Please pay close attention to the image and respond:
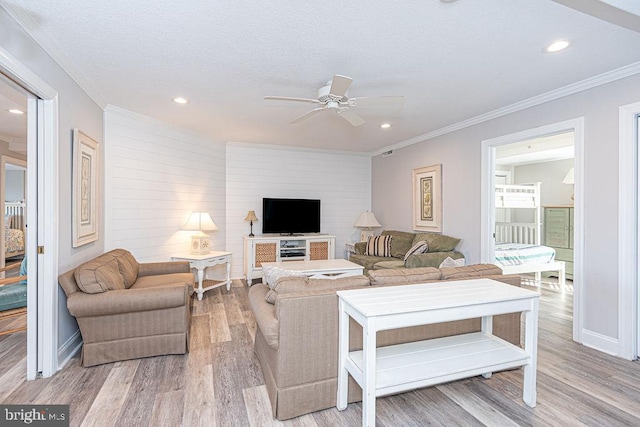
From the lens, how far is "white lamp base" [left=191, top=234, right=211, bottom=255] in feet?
15.0

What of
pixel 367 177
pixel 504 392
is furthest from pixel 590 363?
pixel 367 177

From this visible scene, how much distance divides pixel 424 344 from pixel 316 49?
225 cm

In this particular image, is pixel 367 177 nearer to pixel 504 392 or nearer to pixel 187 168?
pixel 187 168

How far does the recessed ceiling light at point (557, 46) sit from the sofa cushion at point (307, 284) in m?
2.16

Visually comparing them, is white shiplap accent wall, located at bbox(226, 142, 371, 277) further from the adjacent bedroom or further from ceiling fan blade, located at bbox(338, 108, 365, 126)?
ceiling fan blade, located at bbox(338, 108, 365, 126)

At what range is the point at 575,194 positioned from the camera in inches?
120

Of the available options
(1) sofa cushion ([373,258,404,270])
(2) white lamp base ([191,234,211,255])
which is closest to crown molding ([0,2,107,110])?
(2) white lamp base ([191,234,211,255])

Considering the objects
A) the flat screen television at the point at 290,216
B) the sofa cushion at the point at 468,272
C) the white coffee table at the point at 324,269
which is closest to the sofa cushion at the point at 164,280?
the white coffee table at the point at 324,269

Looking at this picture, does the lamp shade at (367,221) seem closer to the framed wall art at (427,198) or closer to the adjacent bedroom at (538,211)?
the framed wall art at (427,198)

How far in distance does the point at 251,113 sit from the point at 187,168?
1.60 metres

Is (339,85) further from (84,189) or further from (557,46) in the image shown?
(84,189)

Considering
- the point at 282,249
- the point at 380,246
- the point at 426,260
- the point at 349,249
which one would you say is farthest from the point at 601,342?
the point at 282,249

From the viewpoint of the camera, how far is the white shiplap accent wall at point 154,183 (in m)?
3.75

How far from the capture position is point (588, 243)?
9.57 ft
